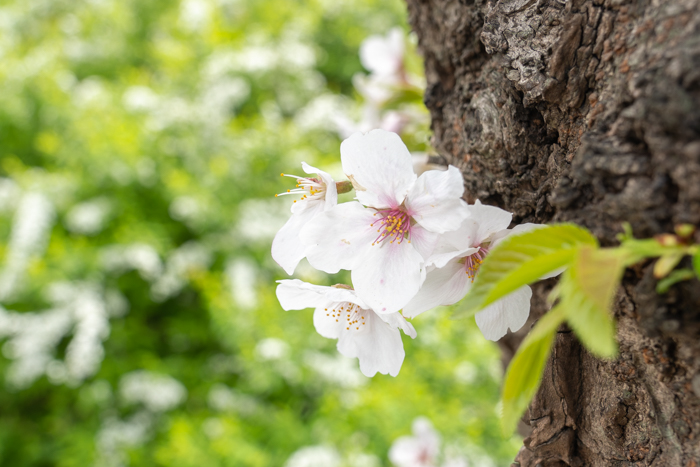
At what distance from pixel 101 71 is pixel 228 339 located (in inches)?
103

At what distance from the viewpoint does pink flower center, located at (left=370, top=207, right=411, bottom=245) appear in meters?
0.47

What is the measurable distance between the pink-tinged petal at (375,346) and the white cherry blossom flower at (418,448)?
0.83 m

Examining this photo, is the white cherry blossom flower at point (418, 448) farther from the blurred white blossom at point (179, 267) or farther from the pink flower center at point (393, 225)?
the blurred white blossom at point (179, 267)

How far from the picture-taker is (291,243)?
504 mm

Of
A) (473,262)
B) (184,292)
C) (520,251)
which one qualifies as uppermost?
(520,251)

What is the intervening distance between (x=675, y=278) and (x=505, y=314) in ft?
0.52

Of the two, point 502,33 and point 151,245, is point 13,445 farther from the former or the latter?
point 502,33

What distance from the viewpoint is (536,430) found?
0.49 metres

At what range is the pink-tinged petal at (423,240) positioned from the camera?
46 centimetres

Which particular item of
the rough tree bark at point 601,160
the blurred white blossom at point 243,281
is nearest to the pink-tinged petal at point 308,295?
the rough tree bark at point 601,160

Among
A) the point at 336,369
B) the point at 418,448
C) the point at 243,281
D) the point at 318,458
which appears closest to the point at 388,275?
the point at 418,448

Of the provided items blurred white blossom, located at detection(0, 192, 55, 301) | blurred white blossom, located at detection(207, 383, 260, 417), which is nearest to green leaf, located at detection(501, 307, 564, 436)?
blurred white blossom, located at detection(207, 383, 260, 417)

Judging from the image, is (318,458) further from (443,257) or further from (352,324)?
(443,257)

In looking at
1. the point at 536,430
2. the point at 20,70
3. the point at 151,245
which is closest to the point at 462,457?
the point at 536,430
